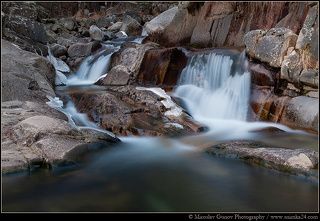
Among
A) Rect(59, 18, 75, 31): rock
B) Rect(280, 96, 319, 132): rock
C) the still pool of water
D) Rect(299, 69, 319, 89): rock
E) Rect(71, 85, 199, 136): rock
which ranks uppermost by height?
Rect(59, 18, 75, 31): rock

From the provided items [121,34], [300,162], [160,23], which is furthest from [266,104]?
[121,34]

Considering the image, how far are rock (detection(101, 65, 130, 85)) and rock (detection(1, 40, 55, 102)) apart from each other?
189 cm

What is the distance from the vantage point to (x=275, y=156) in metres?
6.55

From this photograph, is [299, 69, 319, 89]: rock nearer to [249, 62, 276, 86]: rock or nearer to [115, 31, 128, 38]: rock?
[249, 62, 276, 86]: rock

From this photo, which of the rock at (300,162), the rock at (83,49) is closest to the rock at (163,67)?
the rock at (83,49)

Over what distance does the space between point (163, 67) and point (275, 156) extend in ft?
22.5

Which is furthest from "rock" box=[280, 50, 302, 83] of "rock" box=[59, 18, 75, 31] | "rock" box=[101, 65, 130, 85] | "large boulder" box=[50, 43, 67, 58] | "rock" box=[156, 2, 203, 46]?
"rock" box=[59, 18, 75, 31]

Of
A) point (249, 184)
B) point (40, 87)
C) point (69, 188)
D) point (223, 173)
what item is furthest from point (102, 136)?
point (40, 87)

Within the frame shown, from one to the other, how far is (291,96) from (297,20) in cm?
347

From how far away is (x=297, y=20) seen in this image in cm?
1217

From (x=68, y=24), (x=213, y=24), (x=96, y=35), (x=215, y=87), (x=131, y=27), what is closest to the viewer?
(x=215, y=87)

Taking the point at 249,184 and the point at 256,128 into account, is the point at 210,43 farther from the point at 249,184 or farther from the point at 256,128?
the point at 249,184

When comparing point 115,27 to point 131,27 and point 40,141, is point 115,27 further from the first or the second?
point 40,141

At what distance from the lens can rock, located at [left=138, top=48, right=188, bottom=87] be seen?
41.3ft
